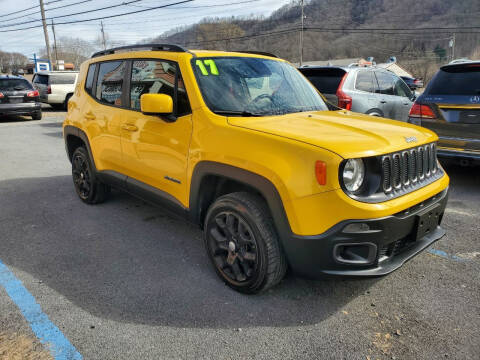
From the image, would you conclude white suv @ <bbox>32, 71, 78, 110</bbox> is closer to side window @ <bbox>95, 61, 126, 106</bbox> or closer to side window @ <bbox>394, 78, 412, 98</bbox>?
side window @ <bbox>394, 78, 412, 98</bbox>

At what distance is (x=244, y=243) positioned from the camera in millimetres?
2799

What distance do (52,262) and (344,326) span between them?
8.40 feet

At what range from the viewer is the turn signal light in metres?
2.28

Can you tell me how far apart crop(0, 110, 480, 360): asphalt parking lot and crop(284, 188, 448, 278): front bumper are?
1.38 ft

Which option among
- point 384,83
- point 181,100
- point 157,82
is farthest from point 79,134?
point 384,83

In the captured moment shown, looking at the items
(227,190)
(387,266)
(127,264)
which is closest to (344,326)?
(387,266)

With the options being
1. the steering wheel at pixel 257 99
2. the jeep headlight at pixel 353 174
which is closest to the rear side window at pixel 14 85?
the steering wheel at pixel 257 99

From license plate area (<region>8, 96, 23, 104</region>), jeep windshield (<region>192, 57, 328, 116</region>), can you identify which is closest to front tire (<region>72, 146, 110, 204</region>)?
jeep windshield (<region>192, 57, 328, 116</region>)

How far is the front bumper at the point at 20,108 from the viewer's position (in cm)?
1332

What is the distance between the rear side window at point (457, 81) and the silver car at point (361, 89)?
154cm

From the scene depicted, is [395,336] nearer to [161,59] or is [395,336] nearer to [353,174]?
[353,174]

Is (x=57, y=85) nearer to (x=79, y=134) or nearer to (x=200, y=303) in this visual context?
(x=79, y=134)

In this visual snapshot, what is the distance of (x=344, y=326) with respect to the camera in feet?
8.46

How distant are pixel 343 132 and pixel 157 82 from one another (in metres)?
1.79
